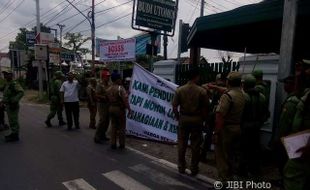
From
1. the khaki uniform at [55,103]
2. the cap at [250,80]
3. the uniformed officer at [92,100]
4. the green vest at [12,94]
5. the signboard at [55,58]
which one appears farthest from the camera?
the signboard at [55,58]

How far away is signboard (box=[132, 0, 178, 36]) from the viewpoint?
16.0 m

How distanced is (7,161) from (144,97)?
371 cm

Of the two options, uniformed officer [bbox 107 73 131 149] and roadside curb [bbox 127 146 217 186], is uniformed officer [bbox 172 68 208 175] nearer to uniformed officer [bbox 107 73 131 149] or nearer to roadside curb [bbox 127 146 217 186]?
roadside curb [bbox 127 146 217 186]

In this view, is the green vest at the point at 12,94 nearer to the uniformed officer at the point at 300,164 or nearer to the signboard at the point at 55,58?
the uniformed officer at the point at 300,164

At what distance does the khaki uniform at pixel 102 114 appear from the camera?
32.2 feet

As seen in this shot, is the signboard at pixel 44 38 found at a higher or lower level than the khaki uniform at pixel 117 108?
higher

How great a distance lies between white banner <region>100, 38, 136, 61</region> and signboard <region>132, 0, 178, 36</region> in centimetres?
123

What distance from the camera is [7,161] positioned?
7.77 metres

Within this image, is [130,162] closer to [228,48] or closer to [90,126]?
[90,126]

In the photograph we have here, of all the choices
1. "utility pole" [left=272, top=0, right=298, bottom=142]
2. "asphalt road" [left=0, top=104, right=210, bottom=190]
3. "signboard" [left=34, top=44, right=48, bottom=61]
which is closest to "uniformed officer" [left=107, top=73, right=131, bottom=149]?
"asphalt road" [left=0, top=104, right=210, bottom=190]

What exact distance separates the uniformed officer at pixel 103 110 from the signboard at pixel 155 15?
19.4 feet

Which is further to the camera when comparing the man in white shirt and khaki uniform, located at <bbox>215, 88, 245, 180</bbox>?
the man in white shirt

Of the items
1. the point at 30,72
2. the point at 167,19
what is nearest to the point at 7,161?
the point at 167,19

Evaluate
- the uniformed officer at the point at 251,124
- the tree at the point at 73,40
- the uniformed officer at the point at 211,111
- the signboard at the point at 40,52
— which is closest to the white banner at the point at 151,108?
the uniformed officer at the point at 211,111
